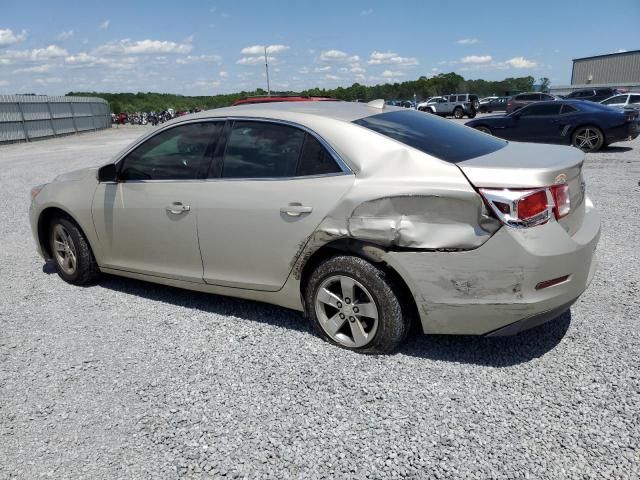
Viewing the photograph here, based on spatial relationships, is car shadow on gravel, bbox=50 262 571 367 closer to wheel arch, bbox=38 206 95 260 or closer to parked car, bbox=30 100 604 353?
parked car, bbox=30 100 604 353

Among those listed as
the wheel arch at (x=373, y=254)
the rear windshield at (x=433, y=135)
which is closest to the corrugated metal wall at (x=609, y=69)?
the rear windshield at (x=433, y=135)

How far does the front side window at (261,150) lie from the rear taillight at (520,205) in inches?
51.2

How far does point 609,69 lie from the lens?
71.4 metres

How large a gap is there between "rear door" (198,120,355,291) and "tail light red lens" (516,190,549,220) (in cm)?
99

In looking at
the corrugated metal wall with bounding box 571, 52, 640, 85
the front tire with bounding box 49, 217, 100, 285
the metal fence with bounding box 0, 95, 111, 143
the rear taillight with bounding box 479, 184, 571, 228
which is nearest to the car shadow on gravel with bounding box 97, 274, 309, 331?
the front tire with bounding box 49, 217, 100, 285

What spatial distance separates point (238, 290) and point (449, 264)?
160 cm

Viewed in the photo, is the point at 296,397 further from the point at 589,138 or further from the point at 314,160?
the point at 589,138

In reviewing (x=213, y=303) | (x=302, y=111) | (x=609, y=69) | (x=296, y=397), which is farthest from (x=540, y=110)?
(x=609, y=69)

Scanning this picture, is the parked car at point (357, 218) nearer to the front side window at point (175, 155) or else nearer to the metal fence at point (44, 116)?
the front side window at point (175, 155)

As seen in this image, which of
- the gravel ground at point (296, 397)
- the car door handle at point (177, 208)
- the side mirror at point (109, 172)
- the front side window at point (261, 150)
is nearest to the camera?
the gravel ground at point (296, 397)

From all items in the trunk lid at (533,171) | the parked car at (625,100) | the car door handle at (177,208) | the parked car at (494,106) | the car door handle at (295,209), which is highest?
the trunk lid at (533,171)

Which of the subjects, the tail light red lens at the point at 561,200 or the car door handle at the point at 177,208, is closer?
the tail light red lens at the point at 561,200

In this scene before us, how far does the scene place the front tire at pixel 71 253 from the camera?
4566 mm

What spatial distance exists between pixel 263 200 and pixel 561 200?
72.1 inches
